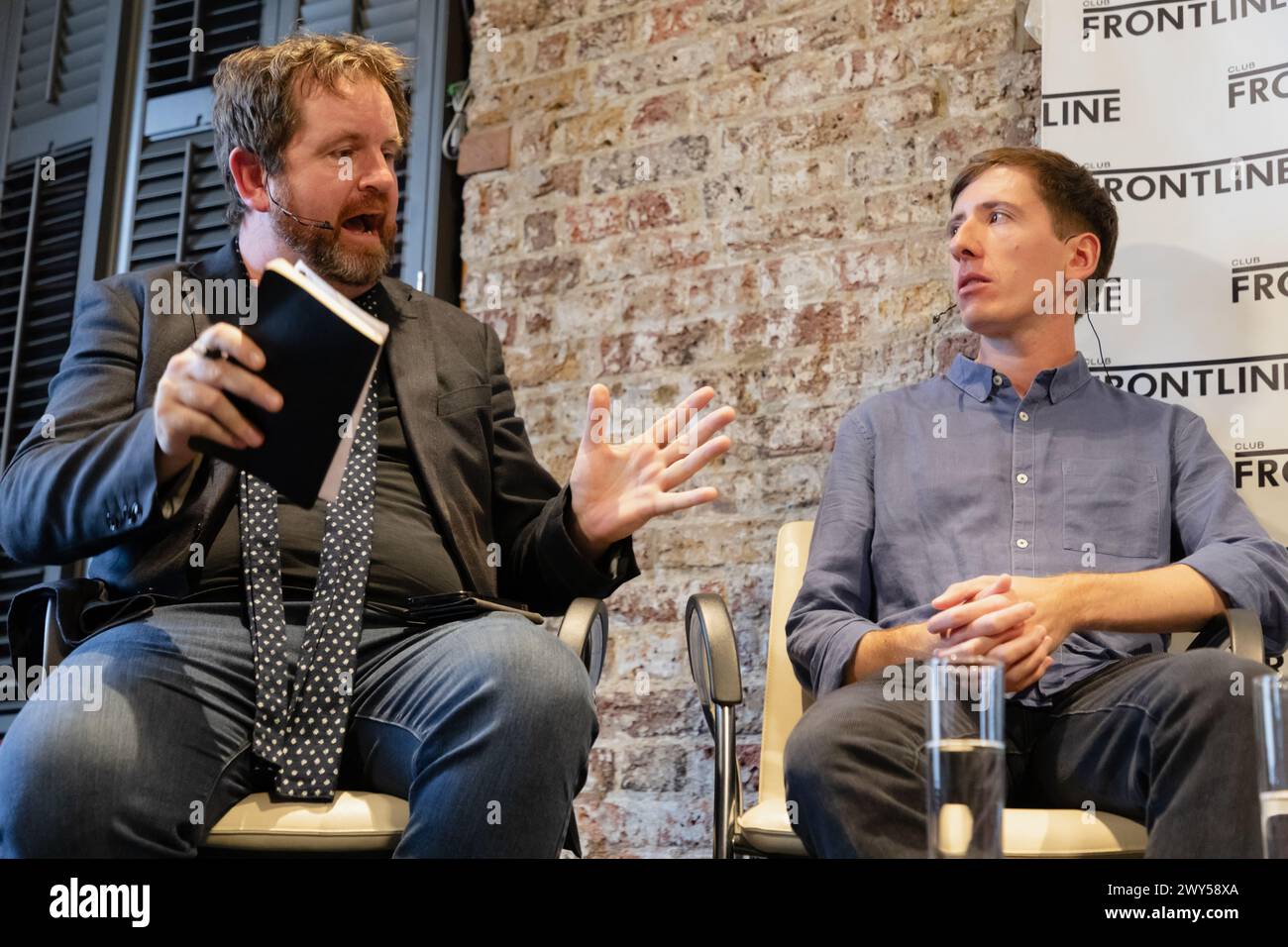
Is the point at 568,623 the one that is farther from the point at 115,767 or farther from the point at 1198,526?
the point at 1198,526

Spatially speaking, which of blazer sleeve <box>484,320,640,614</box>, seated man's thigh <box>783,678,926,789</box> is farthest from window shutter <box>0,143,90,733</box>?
seated man's thigh <box>783,678,926,789</box>

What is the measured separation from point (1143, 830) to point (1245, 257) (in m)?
1.23

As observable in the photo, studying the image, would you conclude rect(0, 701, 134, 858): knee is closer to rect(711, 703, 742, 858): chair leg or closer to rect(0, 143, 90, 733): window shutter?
rect(711, 703, 742, 858): chair leg

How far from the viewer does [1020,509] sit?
2213 millimetres

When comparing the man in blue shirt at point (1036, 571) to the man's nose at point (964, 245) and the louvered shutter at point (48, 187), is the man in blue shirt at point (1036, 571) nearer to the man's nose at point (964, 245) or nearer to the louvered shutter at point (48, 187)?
the man's nose at point (964, 245)

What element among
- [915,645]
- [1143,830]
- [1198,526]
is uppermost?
[1198,526]

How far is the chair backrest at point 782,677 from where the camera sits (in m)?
2.21

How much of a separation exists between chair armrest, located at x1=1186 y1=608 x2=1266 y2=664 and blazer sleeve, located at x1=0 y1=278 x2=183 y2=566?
1469mm

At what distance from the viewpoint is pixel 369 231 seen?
222 cm

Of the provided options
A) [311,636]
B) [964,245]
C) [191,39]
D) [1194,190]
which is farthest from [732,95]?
[311,636]

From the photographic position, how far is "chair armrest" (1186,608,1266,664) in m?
1.87

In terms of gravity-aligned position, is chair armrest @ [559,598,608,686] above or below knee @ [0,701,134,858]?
above
